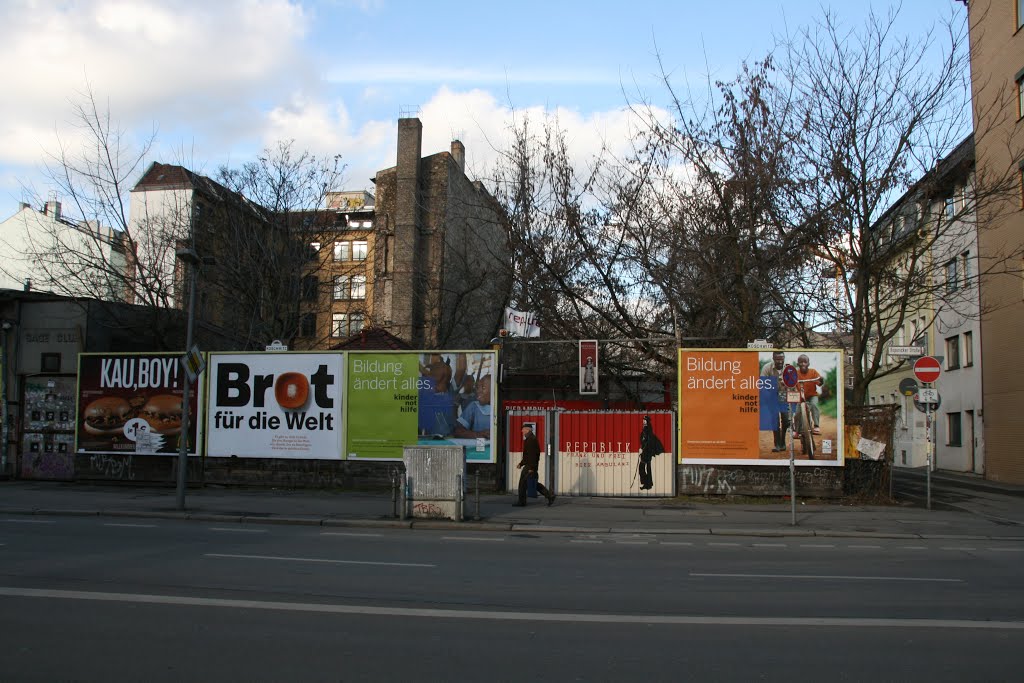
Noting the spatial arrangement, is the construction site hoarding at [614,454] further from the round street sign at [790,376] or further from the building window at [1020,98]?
the building window at [1020,98]

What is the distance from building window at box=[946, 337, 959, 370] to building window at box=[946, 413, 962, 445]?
2.30m

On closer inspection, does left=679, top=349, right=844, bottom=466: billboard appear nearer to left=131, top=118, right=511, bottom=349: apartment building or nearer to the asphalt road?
the asphalt road

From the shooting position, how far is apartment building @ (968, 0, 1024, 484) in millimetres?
27672

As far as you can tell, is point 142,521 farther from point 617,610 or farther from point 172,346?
point 172,346

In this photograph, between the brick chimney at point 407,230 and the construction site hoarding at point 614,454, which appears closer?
the construction site hoarding at point 614,454

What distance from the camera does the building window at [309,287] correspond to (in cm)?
3356

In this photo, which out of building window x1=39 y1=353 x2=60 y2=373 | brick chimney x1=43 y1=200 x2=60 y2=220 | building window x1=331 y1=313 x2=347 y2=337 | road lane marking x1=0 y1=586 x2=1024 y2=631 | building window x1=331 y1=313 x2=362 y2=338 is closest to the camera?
road lane marking x1=0 y1=586 x2=1024 y2=631

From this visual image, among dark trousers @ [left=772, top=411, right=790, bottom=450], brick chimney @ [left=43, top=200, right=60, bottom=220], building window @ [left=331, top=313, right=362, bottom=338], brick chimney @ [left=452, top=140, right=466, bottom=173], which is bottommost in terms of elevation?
dark trousers @ [left=772, top=411, right=790, bottom=450]

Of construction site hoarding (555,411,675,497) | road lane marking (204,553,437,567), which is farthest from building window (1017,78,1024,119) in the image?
road lane marking (204,553,437,567)

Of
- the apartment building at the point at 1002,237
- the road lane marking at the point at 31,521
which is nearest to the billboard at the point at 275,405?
the road lane marking at the point at 31,521

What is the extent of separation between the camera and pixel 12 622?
698cm

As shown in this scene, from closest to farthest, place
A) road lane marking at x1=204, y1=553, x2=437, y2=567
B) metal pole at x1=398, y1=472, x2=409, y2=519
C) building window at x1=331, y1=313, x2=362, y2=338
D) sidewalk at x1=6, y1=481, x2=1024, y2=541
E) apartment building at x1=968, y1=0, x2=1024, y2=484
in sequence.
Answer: road lane marking at x1=204, y1=553, x2=437, y2=567 < sidewalk at x1=6, y1=481, x2=1024, y2=541 < metal pole at x1=398, y1=472, x2=409, y2=519 < apartment building at x1=968, y1=0, x2=1024, y2=484 < building window at x1=331, y1=313, x2=362, y2=338

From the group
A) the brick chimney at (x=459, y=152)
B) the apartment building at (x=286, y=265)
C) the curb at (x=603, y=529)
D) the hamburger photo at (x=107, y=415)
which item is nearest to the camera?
the curb at (x=603, y=529)

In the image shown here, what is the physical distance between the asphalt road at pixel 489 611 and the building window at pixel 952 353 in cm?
2553
